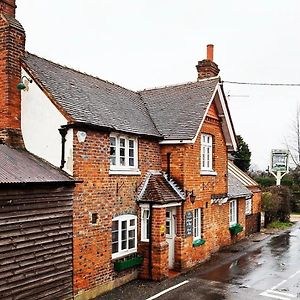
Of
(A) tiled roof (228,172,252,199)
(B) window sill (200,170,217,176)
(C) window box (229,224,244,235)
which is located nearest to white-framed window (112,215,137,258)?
(B) window sill (200,170,217,176)

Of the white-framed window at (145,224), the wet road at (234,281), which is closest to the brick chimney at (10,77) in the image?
the white-framed window at (145,224)

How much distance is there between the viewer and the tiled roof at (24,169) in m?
10.1

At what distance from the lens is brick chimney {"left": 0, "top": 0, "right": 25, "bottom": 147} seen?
40.9 feet

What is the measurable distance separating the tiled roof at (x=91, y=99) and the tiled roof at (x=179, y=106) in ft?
1.86

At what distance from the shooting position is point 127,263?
14.2 m

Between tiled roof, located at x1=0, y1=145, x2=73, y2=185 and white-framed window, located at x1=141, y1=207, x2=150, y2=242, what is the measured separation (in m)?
4.38

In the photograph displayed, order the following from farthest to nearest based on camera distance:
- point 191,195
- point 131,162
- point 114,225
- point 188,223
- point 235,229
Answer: point 235,229
point 191,195
point 188,223
point 131,162
point 114,225

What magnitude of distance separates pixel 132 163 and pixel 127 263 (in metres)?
3.59

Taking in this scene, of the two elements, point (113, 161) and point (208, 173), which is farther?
point (208, 173)

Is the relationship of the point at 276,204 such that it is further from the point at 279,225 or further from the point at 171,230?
the point at 171,230

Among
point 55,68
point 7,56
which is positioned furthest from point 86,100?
point 7,56

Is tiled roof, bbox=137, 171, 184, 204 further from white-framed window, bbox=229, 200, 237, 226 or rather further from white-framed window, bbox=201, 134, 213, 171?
white-framed window, bbox=229, 200, 237, 226

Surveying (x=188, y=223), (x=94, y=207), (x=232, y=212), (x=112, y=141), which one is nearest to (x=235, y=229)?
(x=232, y=212)

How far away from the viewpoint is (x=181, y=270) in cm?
1608
